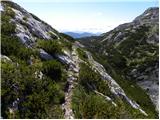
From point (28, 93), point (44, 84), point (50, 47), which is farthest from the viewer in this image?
point (50, 47)

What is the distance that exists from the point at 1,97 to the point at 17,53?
3398mm

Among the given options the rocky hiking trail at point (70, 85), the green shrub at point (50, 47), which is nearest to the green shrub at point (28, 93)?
the rocky hiking trail at point (70, 85)

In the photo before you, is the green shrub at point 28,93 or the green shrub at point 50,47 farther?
the green shrub at point 50,47

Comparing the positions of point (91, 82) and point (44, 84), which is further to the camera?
point (91, 82)

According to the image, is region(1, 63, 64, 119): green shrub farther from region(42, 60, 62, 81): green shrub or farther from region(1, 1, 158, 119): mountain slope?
region(42, 60, 62, 81): green shrub

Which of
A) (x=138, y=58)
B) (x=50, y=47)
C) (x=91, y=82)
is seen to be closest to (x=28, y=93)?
(x=91, y=82)

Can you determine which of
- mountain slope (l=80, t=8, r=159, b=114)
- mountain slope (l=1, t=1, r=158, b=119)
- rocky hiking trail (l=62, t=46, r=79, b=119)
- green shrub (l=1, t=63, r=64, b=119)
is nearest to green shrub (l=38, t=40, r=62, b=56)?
mountain slope (l=1, t=1, r=158, b=119)

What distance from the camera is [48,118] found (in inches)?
419

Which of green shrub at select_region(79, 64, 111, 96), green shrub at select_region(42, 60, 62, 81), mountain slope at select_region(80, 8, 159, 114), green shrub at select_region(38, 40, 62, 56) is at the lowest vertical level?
mountain slope at select_region(80, 8, 159, 114)

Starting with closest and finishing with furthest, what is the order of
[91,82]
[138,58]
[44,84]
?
[44,84]
[91,82]
[138,58]

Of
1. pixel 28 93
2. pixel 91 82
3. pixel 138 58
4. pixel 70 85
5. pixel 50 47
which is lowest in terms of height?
pixel 138 58

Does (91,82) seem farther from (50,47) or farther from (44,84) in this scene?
(44,84)

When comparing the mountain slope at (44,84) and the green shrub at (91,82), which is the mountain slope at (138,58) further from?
the mountain slope at (44,84)

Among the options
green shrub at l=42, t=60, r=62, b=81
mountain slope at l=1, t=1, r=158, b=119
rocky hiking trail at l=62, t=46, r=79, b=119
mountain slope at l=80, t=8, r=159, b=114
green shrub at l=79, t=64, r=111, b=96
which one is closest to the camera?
mountain slope at l=1, t=1, r=158, b=119
